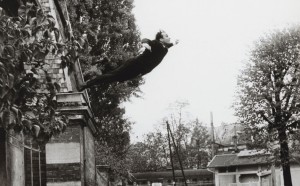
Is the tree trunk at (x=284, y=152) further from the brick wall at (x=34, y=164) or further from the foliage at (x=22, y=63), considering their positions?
the foliage at (x=22, y=63)

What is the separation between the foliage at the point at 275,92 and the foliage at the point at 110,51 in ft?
26.0

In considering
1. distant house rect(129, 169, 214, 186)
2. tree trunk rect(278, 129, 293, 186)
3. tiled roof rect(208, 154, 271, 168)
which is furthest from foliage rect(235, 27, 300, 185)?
distant house rect(129, 169, 214, 186)

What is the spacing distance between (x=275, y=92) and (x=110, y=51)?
10965mm

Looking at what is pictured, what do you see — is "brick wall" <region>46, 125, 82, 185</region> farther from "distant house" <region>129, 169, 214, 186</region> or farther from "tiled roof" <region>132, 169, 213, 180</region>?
"tiled roof" <region>132, 169, 213, 180</region>

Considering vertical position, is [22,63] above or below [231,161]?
above

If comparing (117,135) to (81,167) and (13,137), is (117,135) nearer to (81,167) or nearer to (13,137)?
(81,167)

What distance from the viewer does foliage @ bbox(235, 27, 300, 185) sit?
3041cm

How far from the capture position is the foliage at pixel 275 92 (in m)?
30.4

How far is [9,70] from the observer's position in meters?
4.68

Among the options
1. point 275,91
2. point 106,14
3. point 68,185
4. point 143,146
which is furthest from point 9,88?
point 143,146

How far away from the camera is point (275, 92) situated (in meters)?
30.6

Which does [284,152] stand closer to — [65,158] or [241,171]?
[241,171]

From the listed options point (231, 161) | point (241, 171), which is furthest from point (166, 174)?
point (241, 171)

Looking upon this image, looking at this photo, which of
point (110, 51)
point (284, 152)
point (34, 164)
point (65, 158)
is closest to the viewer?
point (34, 164)
